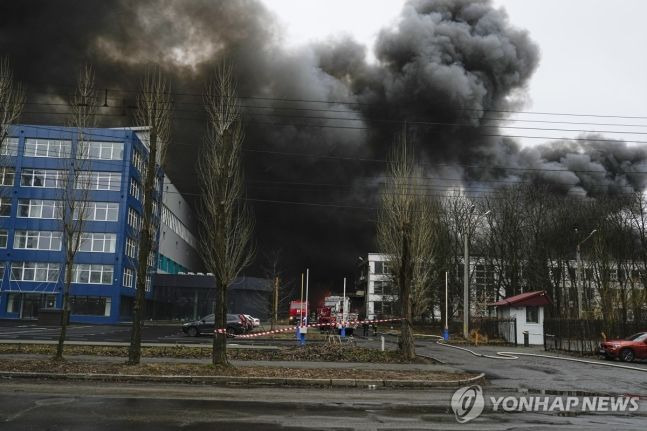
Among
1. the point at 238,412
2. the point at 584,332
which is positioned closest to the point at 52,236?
the point at 584,332

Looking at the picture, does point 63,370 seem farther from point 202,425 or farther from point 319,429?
point 319,429

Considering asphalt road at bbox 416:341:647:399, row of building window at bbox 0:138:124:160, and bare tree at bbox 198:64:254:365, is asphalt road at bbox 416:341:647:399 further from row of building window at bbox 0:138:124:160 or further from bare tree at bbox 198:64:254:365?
row of building window at bbox 0:138:124:160

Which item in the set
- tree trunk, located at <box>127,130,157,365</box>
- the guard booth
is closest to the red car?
the guard booth

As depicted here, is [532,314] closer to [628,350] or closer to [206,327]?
[628,350]

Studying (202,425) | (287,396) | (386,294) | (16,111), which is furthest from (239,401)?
(386,294)

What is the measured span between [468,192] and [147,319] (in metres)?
43.4

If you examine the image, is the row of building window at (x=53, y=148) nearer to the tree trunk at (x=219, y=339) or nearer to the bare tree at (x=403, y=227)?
the bare tree at (x=403, y=227)

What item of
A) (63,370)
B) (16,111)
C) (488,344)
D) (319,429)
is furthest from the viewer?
(488,344)

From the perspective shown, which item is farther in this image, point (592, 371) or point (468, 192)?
point (468, 192)

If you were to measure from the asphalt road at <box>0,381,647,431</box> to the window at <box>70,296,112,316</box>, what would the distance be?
50560mm

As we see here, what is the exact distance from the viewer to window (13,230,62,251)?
196ft

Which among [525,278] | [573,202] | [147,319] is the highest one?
[573,202]

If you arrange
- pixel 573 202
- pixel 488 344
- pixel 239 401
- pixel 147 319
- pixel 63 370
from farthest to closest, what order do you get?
1. pixel 147 319
2. pixel 573 202
3. pixel 488 344
4. pixel 63 370
5. pixel 239 401

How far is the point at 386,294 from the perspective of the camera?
72250 mm
